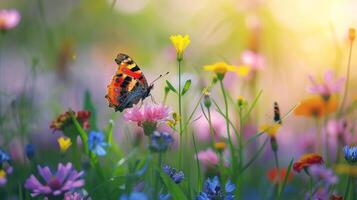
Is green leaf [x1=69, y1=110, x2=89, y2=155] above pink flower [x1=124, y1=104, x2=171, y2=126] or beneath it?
beneath

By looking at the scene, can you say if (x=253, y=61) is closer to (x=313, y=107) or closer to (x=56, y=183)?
(x=313, y=107)

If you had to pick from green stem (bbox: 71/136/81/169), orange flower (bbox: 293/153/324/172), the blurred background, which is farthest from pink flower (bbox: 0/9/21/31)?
orange flower (bbox: 293/153/324/172)

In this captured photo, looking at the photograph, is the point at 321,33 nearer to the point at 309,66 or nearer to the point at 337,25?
the point at 309,66

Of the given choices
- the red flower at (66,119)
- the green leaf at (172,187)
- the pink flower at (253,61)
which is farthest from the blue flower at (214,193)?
the pink flower at (253,61)

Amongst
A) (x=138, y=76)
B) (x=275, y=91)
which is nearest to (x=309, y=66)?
(x=275, y=91)

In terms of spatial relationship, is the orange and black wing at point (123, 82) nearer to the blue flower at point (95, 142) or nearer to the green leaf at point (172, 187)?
the blue flower at point (95, 142)

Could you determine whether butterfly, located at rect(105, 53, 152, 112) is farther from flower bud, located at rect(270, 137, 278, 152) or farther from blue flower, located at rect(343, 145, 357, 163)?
blue flower, located at rect(343, 145, 357, 163)

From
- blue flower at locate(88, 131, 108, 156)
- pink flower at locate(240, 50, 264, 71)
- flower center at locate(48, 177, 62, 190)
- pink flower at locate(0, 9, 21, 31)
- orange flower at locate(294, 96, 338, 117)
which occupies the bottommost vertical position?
flower center at locate(48, 177, 62, 190)
